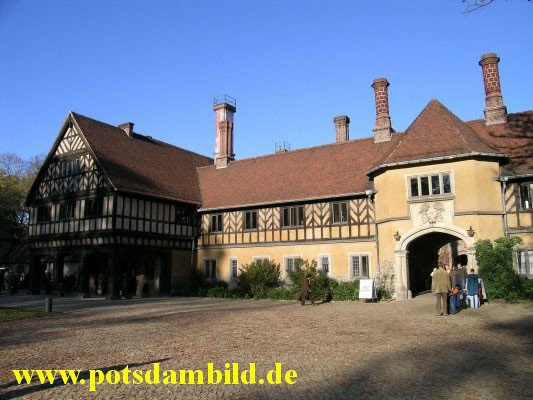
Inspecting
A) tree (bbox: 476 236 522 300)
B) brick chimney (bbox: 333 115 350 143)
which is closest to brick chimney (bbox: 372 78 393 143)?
brick chimney (bbox: 333 115 350 143)

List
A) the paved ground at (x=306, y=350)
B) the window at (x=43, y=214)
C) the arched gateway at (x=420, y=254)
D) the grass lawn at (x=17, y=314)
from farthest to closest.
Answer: the window at (x=43, y=214) → the arched gateway at (x=420, y=254) → the grass lawn at (x=17, y=314) → the paved ground at (x=306, y=350)

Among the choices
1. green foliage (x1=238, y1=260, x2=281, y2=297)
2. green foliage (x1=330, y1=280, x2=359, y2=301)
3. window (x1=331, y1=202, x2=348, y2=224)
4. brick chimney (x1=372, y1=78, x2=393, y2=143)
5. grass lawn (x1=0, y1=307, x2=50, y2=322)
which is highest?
brick chimney (x1=372, y1=78, x2=393, y2=143)

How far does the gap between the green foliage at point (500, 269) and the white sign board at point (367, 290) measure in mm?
4634

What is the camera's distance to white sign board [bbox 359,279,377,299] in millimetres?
21062

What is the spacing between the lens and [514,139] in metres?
22.5

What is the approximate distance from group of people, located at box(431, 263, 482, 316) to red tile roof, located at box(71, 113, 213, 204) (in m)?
17.9

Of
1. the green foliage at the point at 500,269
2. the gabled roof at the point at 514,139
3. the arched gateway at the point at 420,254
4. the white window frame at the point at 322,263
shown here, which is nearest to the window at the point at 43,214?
the white window frame at the point at 322,263

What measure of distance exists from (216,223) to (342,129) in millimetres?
10850

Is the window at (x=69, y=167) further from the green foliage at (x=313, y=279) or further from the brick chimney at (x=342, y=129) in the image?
the brick chimney at (x=342, y=129)

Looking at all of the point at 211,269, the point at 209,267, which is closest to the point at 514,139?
the point at 211,269

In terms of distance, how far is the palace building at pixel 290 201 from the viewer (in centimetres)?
2077

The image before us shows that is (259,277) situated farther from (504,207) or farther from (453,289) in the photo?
(504,207)

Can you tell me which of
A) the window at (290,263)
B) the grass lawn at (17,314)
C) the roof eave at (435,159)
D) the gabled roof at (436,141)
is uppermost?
the gabled roof at (436,141)

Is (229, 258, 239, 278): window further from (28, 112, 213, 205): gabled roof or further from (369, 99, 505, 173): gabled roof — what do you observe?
(369, 99, 505, 173): gabled roof
